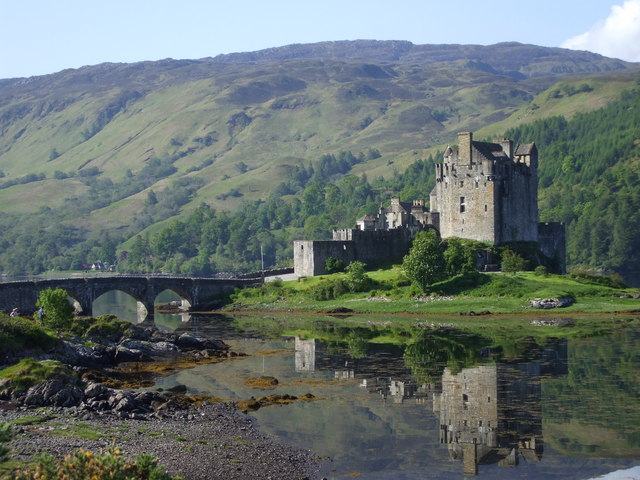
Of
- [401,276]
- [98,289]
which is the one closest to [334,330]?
[401,276]

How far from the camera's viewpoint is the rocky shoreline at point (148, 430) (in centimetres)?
4043

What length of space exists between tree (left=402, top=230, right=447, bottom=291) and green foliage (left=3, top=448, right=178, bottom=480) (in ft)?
250

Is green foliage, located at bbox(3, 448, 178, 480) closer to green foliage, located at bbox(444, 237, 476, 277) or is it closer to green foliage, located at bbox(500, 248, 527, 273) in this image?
green foliage, located at bbox(444, 237, 476, 277)

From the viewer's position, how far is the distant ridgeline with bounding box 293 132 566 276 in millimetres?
118438

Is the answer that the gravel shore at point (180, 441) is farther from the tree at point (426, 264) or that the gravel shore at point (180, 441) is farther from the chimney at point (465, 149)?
the chimney at point (465, 149)

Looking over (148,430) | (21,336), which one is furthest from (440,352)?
(148,430)

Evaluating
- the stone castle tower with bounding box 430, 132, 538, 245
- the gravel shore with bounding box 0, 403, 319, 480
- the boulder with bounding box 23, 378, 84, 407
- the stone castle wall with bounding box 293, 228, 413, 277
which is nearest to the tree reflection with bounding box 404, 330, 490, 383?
the gravel shore with bounding box 0, 403, 319, 480

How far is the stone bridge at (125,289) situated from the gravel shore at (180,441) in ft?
187

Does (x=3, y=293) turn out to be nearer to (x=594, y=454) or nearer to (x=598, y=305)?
(x=598, y=305)

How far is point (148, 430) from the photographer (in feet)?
151

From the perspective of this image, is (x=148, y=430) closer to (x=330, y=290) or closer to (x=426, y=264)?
(x=426, y=264)

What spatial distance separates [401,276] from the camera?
115 metres

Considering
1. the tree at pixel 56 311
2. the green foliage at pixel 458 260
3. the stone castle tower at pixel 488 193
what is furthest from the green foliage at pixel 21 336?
the stone castle tower at pixel 488 193

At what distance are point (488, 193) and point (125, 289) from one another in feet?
157
